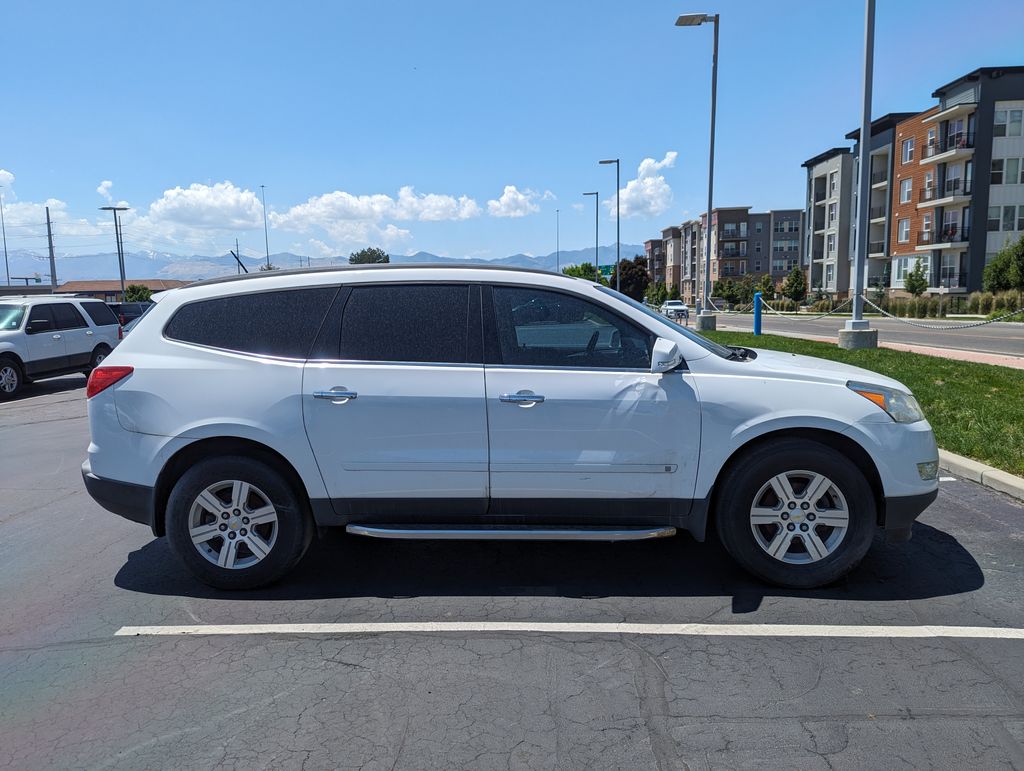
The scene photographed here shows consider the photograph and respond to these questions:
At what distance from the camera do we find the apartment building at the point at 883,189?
2413 inches

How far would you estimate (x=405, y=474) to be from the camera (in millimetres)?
4191

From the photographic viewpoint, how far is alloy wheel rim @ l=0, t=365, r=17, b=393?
14.1 meters

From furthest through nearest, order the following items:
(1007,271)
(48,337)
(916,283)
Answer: (916,283) → (1007,271) → (48,337)

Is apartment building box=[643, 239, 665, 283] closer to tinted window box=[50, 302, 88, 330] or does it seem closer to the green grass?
the green grass

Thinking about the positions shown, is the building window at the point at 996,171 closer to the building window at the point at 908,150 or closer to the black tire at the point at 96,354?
the building window at the point at 908,150

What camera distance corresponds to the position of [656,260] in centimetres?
13862

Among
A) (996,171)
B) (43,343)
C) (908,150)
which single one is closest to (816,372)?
(43,343)

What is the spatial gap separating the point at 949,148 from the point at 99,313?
5685cm

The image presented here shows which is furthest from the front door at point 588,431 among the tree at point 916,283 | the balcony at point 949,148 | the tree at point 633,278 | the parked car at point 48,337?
the tree at point 633,278

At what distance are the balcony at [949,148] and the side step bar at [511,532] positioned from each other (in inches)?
2313

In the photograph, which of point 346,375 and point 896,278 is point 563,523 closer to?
point 346,375

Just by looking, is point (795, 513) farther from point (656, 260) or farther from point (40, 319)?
point (656, 260)

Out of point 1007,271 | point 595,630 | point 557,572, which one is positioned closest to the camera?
point 595,630

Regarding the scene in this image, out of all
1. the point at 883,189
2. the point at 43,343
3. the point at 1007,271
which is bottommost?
the point at 43,343
